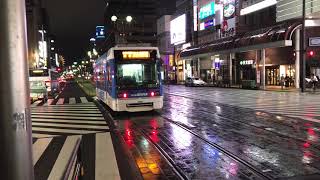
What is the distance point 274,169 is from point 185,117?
33.4ft

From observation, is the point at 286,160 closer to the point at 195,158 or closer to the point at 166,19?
the point at 195,158

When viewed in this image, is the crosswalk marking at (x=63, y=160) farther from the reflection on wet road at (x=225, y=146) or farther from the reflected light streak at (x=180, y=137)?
the reflected light streak at (x=180, y=137)

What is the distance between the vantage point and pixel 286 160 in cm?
870

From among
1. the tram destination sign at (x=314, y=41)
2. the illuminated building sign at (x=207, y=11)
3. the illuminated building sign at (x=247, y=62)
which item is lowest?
the illuminated building sign at (x=247, y=62)

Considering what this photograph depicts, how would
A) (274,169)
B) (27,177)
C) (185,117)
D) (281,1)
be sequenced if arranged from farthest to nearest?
(281,1) → (185,117) → (274,169) → (27,177)

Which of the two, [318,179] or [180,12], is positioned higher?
[180,12]

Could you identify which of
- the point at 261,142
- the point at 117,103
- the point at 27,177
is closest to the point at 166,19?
the point at 117,103

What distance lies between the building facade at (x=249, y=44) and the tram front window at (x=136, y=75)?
83.1 ft

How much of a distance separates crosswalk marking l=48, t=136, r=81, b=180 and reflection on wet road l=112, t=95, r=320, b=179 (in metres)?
1.64

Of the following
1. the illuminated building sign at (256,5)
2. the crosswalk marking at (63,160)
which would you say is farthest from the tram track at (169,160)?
the illuminated building sign at (256,5)

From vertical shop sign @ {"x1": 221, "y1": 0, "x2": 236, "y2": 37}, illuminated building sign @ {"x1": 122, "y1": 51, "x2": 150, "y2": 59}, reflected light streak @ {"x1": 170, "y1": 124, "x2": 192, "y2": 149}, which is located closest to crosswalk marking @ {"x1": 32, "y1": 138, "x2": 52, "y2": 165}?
reflected light streak @ {"x1": 170, "y1": 124, "x2": 192, "y2": 149}

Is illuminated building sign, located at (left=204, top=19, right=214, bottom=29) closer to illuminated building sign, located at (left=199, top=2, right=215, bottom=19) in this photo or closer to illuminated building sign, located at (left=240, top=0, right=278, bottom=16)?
illuminated building sign, located at (left=199, top=2, right=215, bottom=19)

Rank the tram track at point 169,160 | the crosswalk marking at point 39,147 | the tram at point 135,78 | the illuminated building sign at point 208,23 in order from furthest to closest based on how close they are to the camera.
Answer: the illuminated building sign at point 208,23, the tram at point 135,78, the crosswalk marking at point 39,147, the tram track at point 169,160

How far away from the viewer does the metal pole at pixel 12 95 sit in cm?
250
